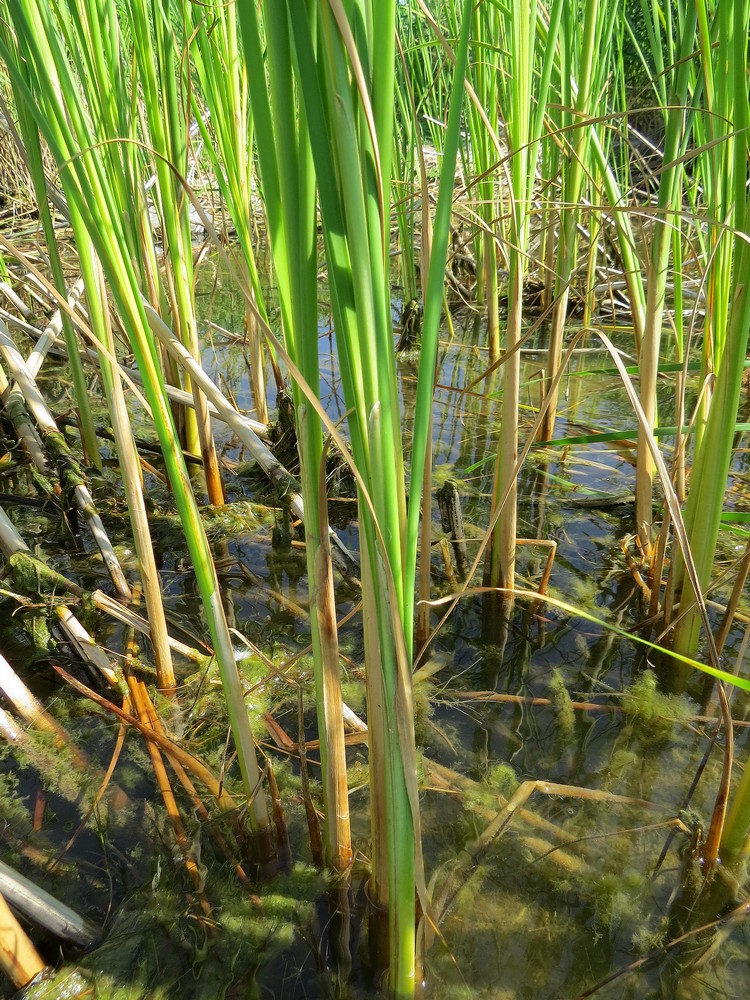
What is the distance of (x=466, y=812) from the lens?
908 mm

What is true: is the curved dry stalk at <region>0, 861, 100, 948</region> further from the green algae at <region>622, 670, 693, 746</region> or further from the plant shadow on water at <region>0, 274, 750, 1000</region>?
the green algae at <region>622, 670, 693, 746</region>

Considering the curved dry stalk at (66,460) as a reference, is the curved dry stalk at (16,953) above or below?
below

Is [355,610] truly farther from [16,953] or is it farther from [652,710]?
[16,953]

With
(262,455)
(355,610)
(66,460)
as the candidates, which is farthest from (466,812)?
(66,460)

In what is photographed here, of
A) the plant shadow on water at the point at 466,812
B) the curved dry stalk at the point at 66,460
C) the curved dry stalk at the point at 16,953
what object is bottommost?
the plant shadow on water at the point at 466,812

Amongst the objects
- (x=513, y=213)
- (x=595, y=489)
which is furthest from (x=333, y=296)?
(x=595, y=489)

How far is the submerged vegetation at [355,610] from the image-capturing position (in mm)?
524

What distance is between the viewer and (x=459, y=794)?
930 mm

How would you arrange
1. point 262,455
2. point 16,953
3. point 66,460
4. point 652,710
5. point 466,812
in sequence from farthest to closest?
point 66,460, point 262,455, point 652,710, point 466,812, point 16,953

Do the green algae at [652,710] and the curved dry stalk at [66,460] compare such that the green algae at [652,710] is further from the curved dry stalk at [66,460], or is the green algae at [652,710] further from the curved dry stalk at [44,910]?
the curved dry stalk at [66,460]

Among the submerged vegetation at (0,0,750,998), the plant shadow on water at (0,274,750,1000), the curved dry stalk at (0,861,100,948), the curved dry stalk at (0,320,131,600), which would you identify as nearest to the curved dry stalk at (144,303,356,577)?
the submerged vegetation at (0,0,750,998)

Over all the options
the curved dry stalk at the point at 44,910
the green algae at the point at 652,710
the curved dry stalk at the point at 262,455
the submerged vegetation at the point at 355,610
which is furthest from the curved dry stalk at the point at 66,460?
the green algae at the point at 652,710

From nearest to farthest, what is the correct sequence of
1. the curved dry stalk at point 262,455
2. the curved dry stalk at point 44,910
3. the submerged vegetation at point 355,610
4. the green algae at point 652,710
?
the submerged vegetation at point 355,610 → the curved dry stalk at point 44,910 → the green algae at point 652,710 → the curved dry stalk at point 262,455

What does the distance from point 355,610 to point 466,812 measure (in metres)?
0.33
